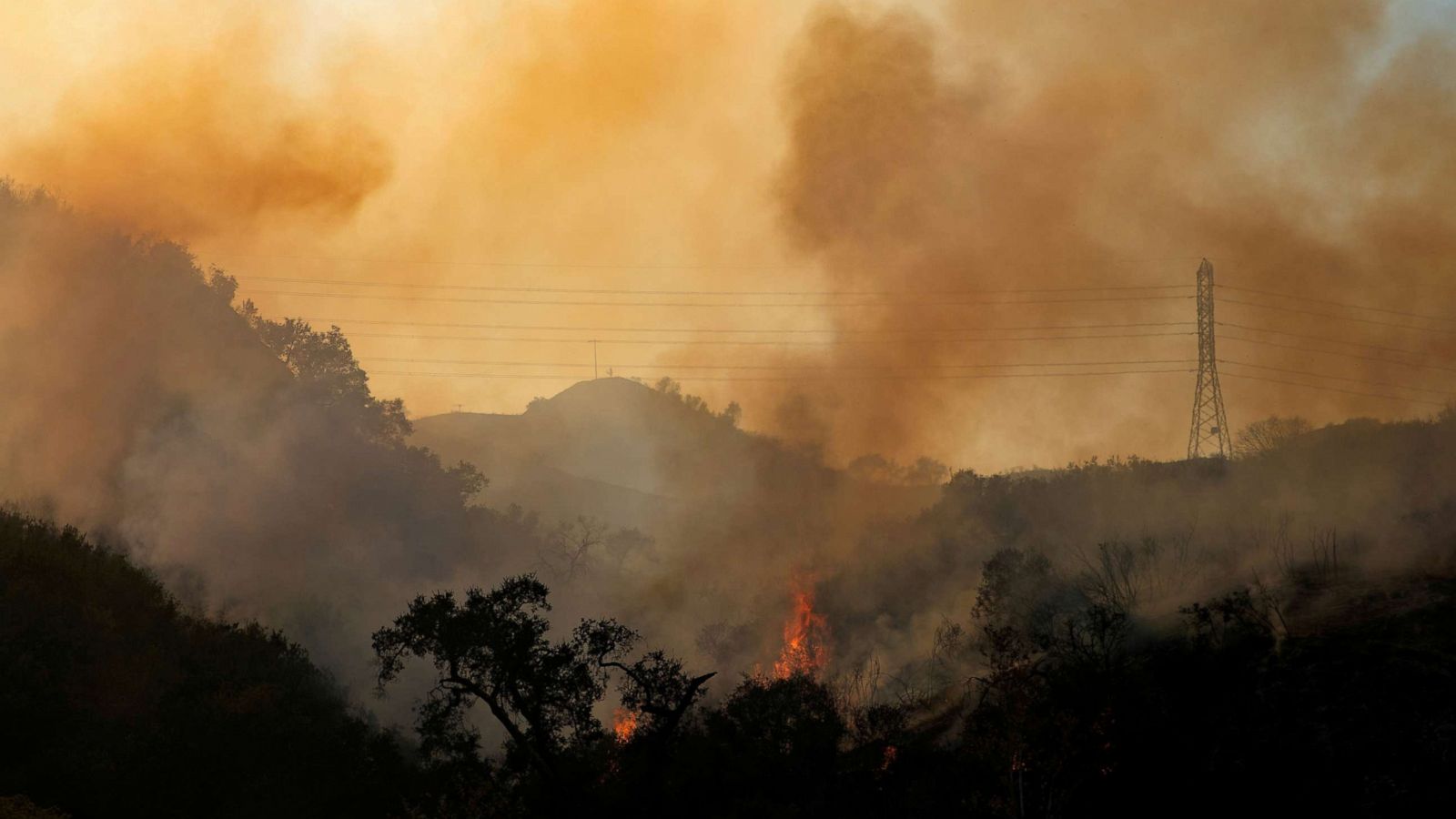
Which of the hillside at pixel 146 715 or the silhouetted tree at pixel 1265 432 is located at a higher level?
the silhouetted tree at pixel 1265 432

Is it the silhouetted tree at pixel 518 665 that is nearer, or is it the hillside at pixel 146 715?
the silhouetted tree at pixel 518 665

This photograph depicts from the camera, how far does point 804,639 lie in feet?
376

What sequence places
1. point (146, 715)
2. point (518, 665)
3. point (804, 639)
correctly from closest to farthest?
point (518, 665) → point (146, 715) → point (804, 639)

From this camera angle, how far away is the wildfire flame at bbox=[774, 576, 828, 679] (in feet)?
359

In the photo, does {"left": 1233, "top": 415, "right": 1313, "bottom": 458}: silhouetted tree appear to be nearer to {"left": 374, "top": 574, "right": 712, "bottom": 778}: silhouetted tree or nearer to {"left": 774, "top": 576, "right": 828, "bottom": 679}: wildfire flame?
{"left": 774, "top": 576, "right": 828, "bottom": 679}: wildfire flame

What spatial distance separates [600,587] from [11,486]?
57918 mm

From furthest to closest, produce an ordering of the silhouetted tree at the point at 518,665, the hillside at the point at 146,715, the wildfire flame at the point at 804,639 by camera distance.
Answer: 1. the wildfire flame at the point at 804,639
2. the hillside at the point at 146,715
3. the silhouetted tree at the point at 518,665

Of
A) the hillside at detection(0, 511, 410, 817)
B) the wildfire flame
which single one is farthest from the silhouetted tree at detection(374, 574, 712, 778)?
the wildfire flame

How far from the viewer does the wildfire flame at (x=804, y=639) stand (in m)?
110

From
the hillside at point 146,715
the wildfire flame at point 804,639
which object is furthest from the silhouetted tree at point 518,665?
the wildfire flame at point 804,639

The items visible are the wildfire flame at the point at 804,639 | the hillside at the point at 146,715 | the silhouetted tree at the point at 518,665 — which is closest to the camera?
the silhouetted tree at the point at 518,665

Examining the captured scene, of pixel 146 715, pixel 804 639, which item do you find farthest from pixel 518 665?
pixel 804 639

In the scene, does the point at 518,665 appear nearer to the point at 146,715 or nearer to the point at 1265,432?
the point at 146,715

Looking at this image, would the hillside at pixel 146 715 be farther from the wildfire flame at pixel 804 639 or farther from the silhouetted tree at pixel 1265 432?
the silhouetted tree at pixel 1265 432
